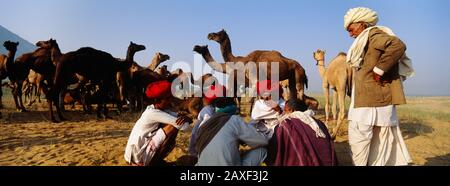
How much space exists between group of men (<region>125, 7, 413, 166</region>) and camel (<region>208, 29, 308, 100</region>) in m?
7.66

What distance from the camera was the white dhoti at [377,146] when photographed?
4.33 m

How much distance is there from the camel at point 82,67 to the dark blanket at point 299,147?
8.10 m

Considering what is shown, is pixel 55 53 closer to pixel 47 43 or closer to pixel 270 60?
pixel 47 43

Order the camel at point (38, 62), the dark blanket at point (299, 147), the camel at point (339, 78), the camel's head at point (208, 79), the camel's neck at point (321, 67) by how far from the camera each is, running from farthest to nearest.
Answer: the camel's head at point (208, 79)
the camel's neck at point (321, 67)
the camel at point (38, 62)
the camel at point (339, 78)
the dark blanket at point (299, 147)

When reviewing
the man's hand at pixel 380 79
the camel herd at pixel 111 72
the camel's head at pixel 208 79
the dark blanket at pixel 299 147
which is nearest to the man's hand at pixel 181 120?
the dark blanket at pixel 299 147

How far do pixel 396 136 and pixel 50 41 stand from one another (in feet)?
32.7

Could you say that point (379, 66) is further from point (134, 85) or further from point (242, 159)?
point (134, 85)

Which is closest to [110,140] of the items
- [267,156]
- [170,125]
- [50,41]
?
[170,125]

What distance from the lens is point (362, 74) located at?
4457 mm

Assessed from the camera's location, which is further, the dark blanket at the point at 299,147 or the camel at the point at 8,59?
the camel at the point at 8,59

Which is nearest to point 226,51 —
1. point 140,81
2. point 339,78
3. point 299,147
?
point 140,81

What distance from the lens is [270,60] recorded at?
12414mm

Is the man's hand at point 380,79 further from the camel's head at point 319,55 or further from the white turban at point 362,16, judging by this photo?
the camel's head at point 319,55

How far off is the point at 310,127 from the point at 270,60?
27.7 feet
